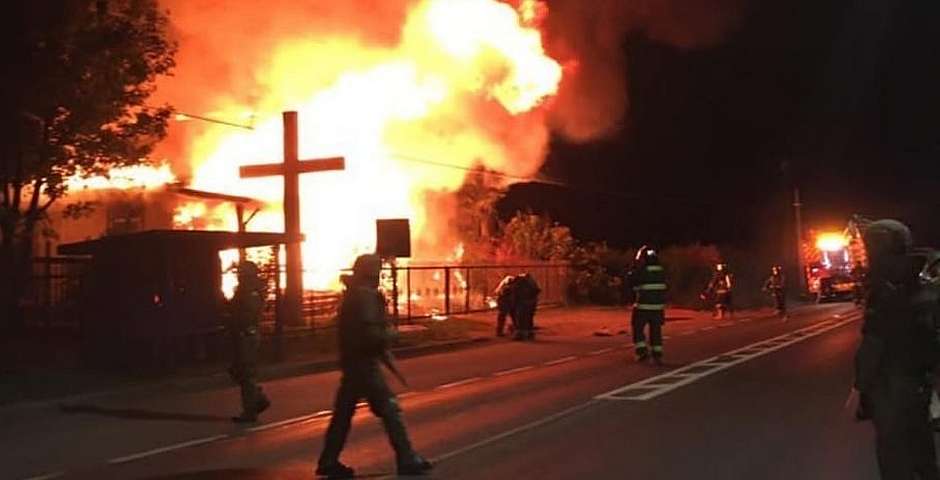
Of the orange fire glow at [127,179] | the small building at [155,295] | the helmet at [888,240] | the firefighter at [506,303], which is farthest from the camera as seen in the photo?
the firefighter at [506,303]

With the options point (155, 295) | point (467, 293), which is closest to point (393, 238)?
point (155, 295)

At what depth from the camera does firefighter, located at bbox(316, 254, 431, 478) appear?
7609mm

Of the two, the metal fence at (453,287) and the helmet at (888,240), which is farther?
the metal fence at (453,287)

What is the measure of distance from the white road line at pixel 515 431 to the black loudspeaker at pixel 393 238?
8359 millimetres

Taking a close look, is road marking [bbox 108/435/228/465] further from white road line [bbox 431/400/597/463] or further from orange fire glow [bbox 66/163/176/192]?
orange fire glow [bbox 66/163/176/192]

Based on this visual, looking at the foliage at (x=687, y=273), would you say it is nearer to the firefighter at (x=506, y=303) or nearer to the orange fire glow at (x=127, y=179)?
the firefighter at (x=506, y=303)

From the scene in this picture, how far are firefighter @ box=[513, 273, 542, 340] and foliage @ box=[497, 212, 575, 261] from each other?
1437cm

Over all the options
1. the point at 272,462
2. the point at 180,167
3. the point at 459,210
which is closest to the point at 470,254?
the point at 459,210

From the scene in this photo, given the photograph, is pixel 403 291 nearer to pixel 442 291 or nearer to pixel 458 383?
pixel 442 291

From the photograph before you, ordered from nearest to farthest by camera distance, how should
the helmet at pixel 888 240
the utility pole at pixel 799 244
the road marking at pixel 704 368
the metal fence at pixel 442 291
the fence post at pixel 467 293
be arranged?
the helmet at pixel 888 240
the road marking at pixel 704 368
the metal fence at pixel 442 291
the fence post at pixel 467 293
the utility pole at pixel 799 244

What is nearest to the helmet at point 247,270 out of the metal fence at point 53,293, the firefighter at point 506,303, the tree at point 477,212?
the metal fence at point 53,293

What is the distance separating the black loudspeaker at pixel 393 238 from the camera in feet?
63.3

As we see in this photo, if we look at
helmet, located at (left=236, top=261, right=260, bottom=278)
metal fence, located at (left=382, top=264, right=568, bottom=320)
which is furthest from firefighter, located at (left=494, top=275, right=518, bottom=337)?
helmet, located at (left=236, top=261, right=260, bottom=278)

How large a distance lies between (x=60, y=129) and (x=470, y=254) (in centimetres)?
1994
